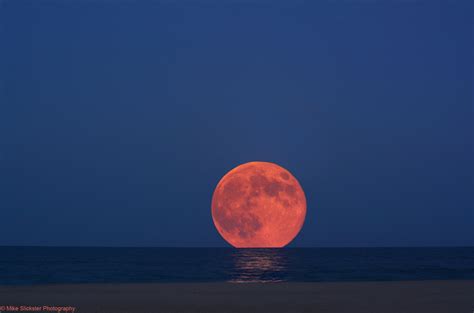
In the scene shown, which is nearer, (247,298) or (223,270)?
(247,298)

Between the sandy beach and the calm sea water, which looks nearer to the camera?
the sandy beach

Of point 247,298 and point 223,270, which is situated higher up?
point 223,270

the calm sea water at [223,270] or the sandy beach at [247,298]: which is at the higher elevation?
the calm sea water at [223,270]

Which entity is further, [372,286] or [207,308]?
[372,286]

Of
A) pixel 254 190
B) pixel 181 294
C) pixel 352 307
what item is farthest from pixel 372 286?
pixel 254 190

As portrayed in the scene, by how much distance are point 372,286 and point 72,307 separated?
12.8m

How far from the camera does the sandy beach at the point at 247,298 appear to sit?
15727mm

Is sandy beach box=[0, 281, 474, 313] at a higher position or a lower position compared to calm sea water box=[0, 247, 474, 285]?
lower

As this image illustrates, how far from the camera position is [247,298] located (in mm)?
18375

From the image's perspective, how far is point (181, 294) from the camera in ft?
64.4

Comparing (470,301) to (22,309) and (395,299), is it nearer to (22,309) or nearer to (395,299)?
(395,299)

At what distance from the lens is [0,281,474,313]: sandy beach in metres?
15.7

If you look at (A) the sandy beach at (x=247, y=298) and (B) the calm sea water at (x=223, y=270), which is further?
(B) the calm sea water at (x=223, y=270)

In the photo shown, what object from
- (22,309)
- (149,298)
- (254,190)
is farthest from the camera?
(254,190)
